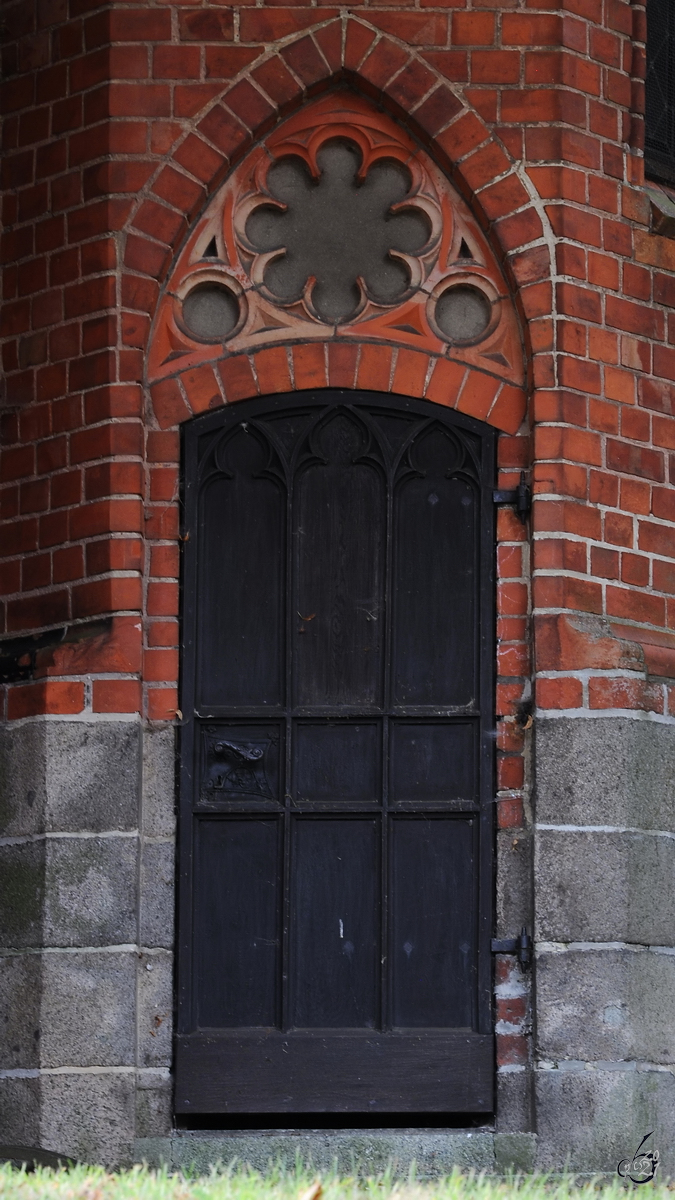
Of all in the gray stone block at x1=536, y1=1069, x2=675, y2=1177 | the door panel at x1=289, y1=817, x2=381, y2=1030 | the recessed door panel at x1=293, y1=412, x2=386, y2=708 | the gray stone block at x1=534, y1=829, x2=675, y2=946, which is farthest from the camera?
the recessed door panel at x1=293, y1=412, x2=386, y2=708

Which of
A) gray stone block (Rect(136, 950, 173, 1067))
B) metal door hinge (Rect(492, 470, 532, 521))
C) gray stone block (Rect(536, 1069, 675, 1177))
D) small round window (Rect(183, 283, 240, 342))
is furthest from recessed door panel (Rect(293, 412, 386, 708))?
gray stone block (Rect(536, 1069, 675, 1177))

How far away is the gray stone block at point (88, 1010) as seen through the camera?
200 inches

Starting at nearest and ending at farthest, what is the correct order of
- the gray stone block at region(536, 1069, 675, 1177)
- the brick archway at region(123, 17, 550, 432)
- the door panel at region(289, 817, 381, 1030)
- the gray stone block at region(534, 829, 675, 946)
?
1. the gray stone block at region(536, 1069, 675, 1177)
2. the gray stone block at region(534, 829, 675, 946)
3. the door panel at region(289, 817, 381, 1030)
4. the brick archway at region(123, 17, 550, 432)

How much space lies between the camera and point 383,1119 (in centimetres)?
520

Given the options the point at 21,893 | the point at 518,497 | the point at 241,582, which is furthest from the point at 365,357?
the point at 21,893

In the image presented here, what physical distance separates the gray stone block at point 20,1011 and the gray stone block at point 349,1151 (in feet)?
1.68

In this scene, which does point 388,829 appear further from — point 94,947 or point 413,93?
point 413,93

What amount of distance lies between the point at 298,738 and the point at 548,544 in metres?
0.99

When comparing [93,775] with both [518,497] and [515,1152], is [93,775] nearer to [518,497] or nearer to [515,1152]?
[518,497]

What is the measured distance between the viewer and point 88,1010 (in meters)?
5.10

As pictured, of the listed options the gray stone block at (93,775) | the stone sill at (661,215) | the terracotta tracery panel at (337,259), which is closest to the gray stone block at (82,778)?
the gray stone block at (93,775)

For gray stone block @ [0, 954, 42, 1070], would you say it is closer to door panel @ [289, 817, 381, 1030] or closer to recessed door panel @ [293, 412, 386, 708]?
door panel @ [289, 817, 381, 1030]

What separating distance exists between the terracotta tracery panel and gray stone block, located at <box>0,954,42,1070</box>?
192 centimetres

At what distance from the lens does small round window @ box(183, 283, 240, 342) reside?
18.3ft
